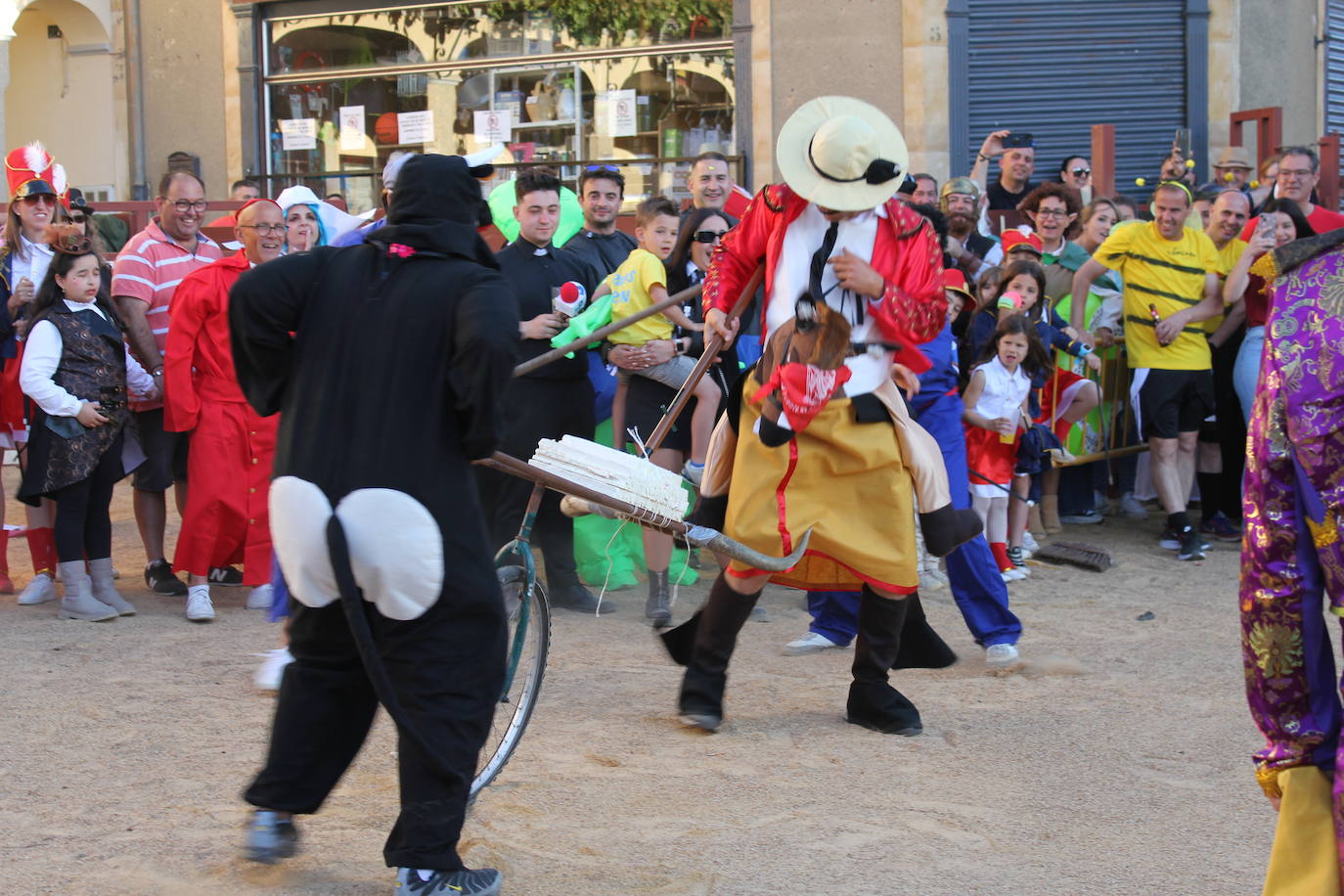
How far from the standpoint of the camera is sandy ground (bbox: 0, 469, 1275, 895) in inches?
148

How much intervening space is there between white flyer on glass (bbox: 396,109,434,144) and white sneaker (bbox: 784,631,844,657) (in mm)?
10202

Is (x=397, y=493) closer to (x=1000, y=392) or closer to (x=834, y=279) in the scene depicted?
(x=834, y=279)

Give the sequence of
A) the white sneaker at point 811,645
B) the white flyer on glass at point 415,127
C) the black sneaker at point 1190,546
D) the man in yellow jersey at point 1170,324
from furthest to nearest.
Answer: the white flyer on glass at point 415,127, the man in yellow jersey at point 1170,324, the black sneaker at point 1190,546, the white sneaker at point 811,645

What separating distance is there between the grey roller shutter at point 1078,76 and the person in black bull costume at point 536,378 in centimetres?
750

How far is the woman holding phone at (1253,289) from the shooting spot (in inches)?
329

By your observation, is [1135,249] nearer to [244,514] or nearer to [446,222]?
[244,514]

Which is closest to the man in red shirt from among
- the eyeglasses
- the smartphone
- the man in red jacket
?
the smartphone

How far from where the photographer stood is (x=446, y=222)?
3557mm

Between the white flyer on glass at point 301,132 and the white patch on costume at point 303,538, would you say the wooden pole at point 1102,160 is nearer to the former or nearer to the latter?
the white flyer on glass at point 301,132

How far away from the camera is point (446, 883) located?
3434mm

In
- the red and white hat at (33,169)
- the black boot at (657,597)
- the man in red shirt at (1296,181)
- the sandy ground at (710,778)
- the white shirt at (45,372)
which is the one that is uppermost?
the red and white hat at (33,169)

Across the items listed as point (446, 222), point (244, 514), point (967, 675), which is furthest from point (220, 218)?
point (446, 222)

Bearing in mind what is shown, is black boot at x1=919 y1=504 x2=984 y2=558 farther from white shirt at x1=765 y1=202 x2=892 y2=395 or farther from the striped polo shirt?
the striped polo shirt

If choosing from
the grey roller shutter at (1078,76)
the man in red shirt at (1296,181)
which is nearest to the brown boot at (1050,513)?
the man in red shirt at (1296,181)
